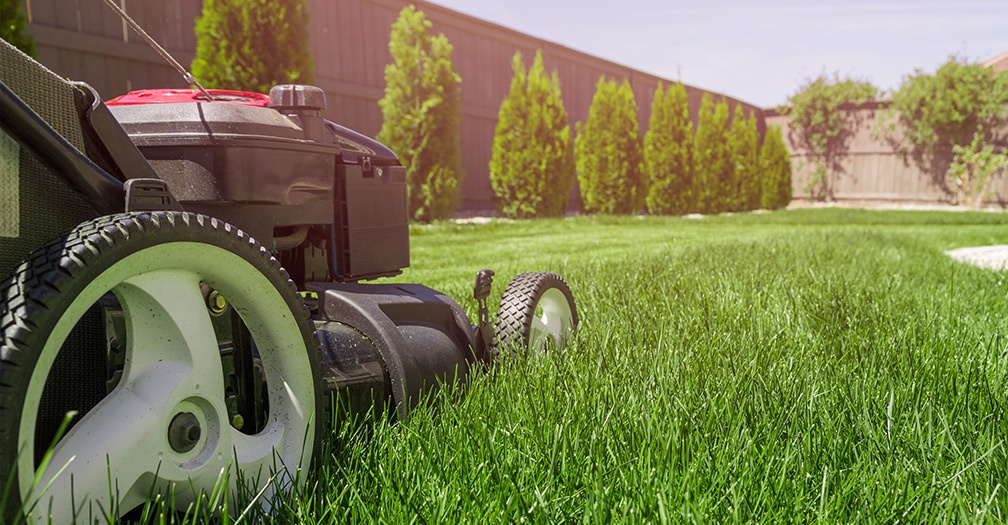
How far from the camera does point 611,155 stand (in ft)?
49.0

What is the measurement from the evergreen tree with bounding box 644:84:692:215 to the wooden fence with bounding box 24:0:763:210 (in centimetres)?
218

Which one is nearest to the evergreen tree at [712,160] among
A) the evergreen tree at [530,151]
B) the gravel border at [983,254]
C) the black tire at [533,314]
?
the evergreen tree at [530,151]

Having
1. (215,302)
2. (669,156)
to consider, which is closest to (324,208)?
(215,302)

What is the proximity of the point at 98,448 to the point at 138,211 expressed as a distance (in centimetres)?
34

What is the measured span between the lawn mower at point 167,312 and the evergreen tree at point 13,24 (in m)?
4.35

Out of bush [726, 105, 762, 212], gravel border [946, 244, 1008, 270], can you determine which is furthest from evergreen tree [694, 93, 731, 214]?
gravel border [946, 244, 1008, 270]

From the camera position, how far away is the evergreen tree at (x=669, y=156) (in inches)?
651

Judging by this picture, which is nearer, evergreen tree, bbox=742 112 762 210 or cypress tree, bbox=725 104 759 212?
cypress tree, bbox=725 104 759 212

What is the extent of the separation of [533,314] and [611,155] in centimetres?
1303

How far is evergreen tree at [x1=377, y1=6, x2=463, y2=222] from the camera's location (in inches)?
436

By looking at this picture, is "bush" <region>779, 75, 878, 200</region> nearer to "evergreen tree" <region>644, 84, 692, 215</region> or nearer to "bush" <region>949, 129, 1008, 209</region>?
"bush" <region>949, 129, 1008, 209</region>

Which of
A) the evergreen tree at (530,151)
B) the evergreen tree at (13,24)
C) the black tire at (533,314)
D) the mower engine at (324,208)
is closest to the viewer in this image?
the mower engine at (324,208)

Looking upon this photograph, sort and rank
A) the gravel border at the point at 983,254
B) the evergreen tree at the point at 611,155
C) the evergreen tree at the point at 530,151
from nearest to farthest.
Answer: the gravel border at the point at 983,254 → the evergreen tree at the point at 530,151 → the evergreen tree at the point at 611,155

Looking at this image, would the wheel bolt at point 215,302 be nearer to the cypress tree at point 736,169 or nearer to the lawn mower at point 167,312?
the lawn mower at point 167,312
